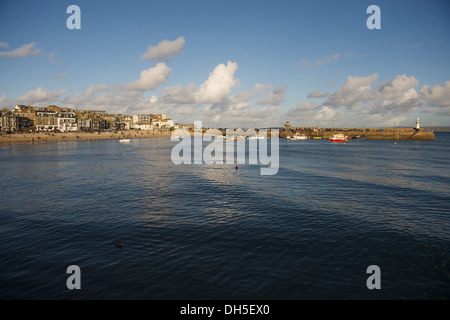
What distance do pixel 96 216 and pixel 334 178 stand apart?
3359cm

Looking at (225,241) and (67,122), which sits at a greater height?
(67,122)

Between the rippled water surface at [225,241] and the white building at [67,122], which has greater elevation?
the white building at [67,122]

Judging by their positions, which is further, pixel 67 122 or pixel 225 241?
pixel 67 122

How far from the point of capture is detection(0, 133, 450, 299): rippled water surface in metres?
12.9

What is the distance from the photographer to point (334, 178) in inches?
1639

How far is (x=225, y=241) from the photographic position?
709 inches

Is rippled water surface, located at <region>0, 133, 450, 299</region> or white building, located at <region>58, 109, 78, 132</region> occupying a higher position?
white building, located at <region>58, 109, 78, 132</region>

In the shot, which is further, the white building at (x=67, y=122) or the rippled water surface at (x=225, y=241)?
the white building at (x=67, y=122)

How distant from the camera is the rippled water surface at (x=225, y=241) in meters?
12.9

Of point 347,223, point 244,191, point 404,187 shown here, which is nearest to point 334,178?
point 404,187

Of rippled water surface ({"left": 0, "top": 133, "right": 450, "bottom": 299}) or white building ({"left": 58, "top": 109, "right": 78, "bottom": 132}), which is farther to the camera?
white building ({"left": 58, "top": 109, "right": 78, "bottom": 132})

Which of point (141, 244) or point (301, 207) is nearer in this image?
point (141, 244)
